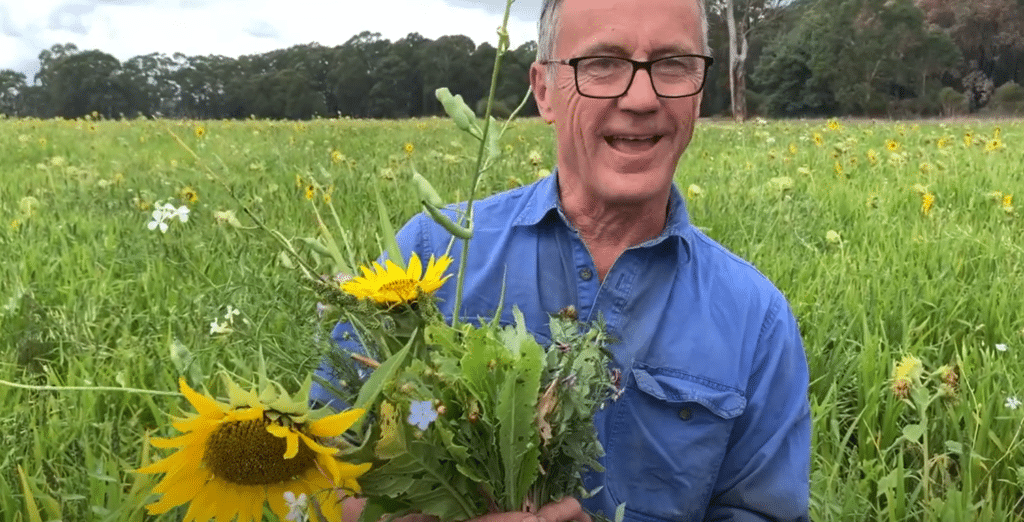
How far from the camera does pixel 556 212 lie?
1461 mm

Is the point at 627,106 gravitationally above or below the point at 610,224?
above

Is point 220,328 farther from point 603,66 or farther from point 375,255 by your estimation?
point 375,255

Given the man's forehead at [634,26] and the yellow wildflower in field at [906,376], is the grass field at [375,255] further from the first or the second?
the man's forehead at [634,26]

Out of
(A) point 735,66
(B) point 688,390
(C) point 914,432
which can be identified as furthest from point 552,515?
(A) point 735,66

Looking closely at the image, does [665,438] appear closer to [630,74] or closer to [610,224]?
[610,224]

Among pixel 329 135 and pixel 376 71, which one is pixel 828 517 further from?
pixel 376 71

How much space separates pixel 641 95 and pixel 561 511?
25.3 inches

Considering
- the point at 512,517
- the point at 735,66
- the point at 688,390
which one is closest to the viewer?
the point at 512,517

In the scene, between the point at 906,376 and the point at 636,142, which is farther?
the point at 906,376

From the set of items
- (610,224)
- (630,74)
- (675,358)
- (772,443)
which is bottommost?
(772,443)

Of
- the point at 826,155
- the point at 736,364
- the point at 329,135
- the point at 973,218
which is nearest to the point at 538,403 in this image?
the point at 736,364

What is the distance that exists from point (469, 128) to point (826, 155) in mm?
5899

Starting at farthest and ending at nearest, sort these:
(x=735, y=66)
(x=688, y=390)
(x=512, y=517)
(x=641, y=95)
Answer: (x=735, y=66), (x=688, y=390), (x=641, y=95), (x=512, y=517)

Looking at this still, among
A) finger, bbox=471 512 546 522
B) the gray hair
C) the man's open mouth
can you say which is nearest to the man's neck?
the man's open mouth
